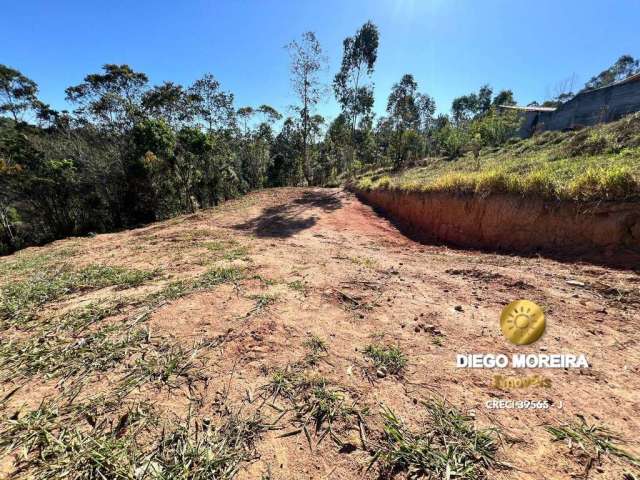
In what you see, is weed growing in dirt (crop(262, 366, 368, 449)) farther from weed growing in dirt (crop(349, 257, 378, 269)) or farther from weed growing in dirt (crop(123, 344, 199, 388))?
weed growing in dirt (crop(349, 257, 378, 269))

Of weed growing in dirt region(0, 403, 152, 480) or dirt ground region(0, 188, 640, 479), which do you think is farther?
dirt ground region(0, 188, 640, 479)

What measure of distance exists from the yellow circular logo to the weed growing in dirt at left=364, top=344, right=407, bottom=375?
1.10 meters

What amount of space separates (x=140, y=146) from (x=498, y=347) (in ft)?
49.1

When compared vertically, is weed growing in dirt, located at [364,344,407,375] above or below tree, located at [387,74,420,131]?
below

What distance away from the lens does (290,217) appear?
31.8 feet

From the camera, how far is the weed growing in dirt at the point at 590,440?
1.44 m

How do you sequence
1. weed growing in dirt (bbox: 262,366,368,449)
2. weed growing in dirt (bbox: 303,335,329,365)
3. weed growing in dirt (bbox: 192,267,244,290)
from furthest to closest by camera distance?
weed growing in dirt (bbox: 192,267,244,290) → weed growing in dirt (bbox: 303,335,329,365) → weed growing in dirt (bbox: 262,366,368,449)

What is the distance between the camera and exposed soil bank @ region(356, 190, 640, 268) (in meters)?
3.88

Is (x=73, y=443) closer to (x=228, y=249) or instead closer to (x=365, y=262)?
(x=365, y=262)

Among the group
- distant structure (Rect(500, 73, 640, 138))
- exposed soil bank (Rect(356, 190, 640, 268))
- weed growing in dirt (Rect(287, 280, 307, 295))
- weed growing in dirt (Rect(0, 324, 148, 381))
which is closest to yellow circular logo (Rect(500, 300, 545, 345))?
exposed soil bank (Rect(356, 190, 640, 268))

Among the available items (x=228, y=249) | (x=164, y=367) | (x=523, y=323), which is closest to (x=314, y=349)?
(x=164, y=367)

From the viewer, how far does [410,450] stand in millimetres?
1521

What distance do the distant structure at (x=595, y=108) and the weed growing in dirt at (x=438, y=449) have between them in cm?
1928

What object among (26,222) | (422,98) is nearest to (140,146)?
(26,222)
